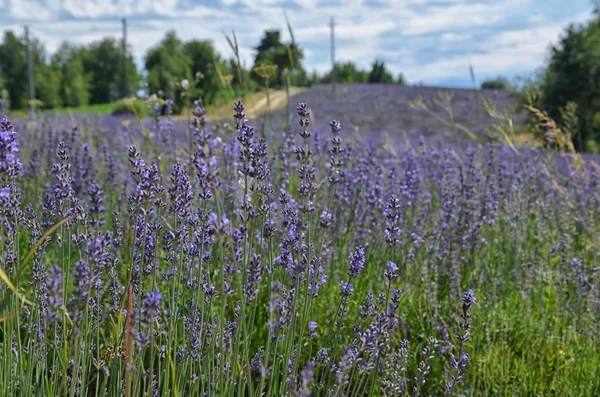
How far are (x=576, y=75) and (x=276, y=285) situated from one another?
16778 mm

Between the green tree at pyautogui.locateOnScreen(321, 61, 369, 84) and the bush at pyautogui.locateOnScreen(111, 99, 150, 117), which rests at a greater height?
the green tree at pyautogui.locateOnScreen(321, 61, 369, 84)

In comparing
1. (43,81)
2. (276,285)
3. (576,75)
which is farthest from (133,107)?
(43,81)

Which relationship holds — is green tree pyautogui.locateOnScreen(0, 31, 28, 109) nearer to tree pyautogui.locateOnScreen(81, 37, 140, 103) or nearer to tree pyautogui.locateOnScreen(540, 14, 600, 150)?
tree pyautogui.locateOnScreen(81, 37, 140, 103)

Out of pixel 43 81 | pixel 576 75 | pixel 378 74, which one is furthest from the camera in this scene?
pixel 378 74

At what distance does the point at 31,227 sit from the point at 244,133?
959 mm

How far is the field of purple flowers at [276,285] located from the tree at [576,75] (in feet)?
39.0

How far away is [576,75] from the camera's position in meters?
16.2

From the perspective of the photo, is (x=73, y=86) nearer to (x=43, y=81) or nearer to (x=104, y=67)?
(x=43, y=81)

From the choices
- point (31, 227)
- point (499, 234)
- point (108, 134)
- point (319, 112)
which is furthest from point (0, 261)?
point (319, 112)

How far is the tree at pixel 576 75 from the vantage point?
16.0 m

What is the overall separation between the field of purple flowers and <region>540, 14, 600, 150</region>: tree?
39.0ft

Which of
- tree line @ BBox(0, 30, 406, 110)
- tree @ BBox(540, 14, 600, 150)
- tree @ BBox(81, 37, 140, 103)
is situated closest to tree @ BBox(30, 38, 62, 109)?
tree line @ BBox(0, 30, 406, 110)

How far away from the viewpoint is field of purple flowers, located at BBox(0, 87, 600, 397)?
177 cm

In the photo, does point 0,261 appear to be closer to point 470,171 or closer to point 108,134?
point 470,171
